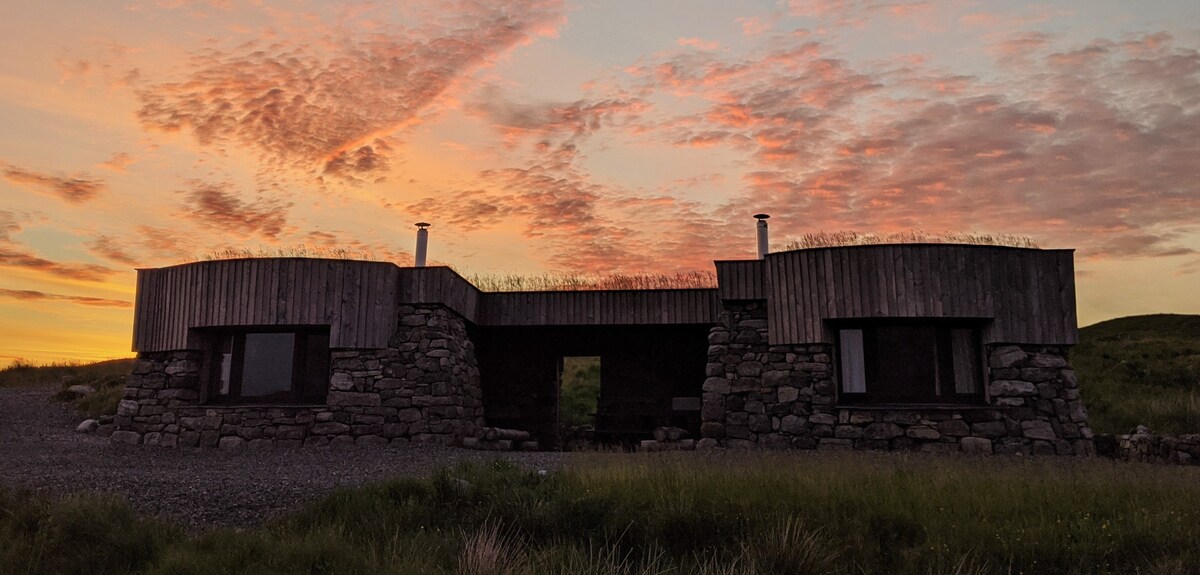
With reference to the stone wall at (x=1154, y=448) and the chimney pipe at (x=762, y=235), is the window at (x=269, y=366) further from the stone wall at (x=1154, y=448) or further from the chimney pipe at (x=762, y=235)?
the stone wall at (x=1154, y=448)

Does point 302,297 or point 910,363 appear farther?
point 302,297

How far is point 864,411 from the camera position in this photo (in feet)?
43.4

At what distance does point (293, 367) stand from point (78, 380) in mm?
12488

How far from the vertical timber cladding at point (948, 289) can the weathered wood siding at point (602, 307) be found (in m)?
2.39

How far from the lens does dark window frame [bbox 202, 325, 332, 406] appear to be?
1462 cm

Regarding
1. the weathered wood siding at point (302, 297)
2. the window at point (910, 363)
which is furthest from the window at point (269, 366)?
the window at point (910, 363)

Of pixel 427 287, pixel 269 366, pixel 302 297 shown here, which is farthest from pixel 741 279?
pixel 269 366

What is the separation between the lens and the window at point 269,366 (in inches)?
579

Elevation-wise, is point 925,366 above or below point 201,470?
above

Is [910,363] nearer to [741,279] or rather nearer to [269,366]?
[741,279]

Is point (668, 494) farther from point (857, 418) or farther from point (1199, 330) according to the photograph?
point (1199, 330)

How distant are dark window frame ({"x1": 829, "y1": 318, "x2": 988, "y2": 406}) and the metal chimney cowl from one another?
830 cm

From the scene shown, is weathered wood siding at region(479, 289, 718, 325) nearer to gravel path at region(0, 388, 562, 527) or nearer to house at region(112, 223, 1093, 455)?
house at region(112, 223, 1093, 455)

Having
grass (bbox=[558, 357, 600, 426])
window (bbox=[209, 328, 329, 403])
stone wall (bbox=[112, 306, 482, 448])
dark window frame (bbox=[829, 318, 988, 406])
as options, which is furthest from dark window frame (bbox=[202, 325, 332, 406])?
dark window frame (bbox=[829, 318, 988, 406])
